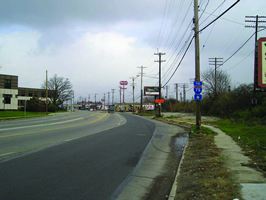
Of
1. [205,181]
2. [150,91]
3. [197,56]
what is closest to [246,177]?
[205,181]

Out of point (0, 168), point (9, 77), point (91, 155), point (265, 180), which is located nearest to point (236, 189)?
point (265, 180)

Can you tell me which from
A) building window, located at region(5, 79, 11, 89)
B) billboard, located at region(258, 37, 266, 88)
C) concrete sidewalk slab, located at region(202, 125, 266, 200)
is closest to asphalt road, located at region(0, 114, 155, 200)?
concrete sidewalk slab, located at region(202, 125, 266, 200)

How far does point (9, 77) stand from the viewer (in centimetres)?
6894

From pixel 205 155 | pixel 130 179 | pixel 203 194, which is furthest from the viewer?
pixel 205 155

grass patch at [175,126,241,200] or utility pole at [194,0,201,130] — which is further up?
utility pole at [194,0,201,130]

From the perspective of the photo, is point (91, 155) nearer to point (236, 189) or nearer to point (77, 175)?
point (77, 175)

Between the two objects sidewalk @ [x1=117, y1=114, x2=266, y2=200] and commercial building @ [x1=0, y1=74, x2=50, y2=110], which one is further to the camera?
commercial building @ [x1=0, y1=74, x2=50, y2=110]

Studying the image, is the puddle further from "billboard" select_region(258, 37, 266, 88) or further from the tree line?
the tree line

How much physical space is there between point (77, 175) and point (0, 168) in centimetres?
239

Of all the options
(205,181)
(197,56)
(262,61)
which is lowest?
(205,181)

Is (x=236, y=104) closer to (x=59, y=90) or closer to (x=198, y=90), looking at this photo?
(x=198, y=90)

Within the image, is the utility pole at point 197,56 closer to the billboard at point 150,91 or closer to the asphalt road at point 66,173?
the asphalt road at point 66,173

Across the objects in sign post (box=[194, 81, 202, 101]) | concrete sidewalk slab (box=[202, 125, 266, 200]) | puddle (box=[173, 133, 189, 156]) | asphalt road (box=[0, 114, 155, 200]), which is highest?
sign post (box=[194, 81, 202, 101])

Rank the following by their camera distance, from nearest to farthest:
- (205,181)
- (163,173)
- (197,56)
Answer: (205,181) → (163,173) → (197,56)
